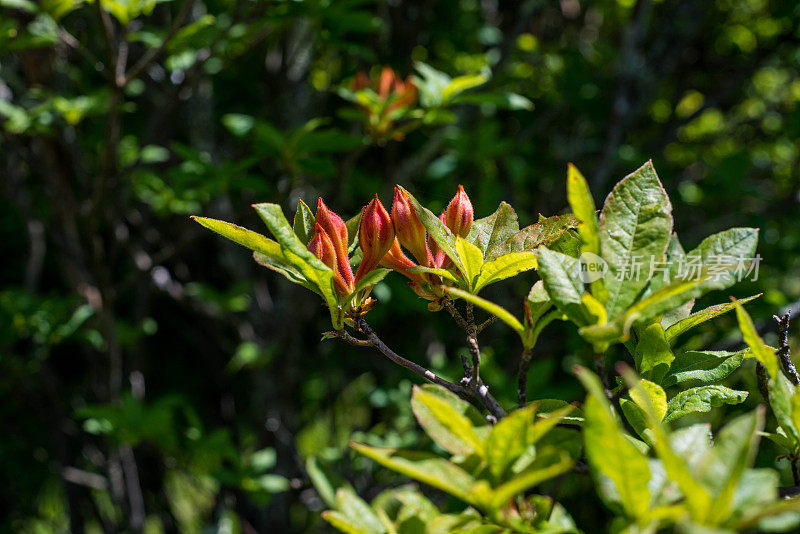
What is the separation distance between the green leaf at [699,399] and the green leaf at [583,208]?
26 cm

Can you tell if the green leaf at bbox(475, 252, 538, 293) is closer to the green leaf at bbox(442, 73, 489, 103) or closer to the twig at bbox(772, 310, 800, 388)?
the twig at bbox(772, 310, 800, 388)

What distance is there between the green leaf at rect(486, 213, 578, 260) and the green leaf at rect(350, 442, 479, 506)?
275 mm

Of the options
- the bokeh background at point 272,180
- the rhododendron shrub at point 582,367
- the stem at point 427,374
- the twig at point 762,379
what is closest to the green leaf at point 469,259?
the rhododendron shrub at point 582,367

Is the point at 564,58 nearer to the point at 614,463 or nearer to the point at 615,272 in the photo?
the point at 615,272

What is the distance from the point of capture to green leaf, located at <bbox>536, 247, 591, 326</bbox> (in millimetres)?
603

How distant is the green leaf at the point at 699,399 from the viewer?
0.74m

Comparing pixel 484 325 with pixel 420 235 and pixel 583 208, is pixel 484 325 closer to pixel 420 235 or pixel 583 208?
pixel 420 235

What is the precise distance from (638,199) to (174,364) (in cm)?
270

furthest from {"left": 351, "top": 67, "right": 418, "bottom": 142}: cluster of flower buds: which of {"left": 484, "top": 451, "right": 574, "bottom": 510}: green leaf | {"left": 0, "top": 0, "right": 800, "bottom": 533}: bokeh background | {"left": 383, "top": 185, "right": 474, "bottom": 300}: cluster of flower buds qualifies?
{"left": 484, "top": 451, "right": 574, "bottom": 510}: green leaf

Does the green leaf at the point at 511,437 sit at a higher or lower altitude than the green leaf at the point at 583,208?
lower

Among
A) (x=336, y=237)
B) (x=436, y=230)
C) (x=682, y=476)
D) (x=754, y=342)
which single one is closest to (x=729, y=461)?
(x=682, y=476)

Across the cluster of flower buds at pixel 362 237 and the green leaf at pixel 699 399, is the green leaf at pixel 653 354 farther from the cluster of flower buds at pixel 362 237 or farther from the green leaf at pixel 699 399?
the cluster of flower buds at pixel 362 237

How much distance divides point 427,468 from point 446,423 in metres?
0.06

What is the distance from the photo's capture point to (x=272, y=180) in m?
2.37
